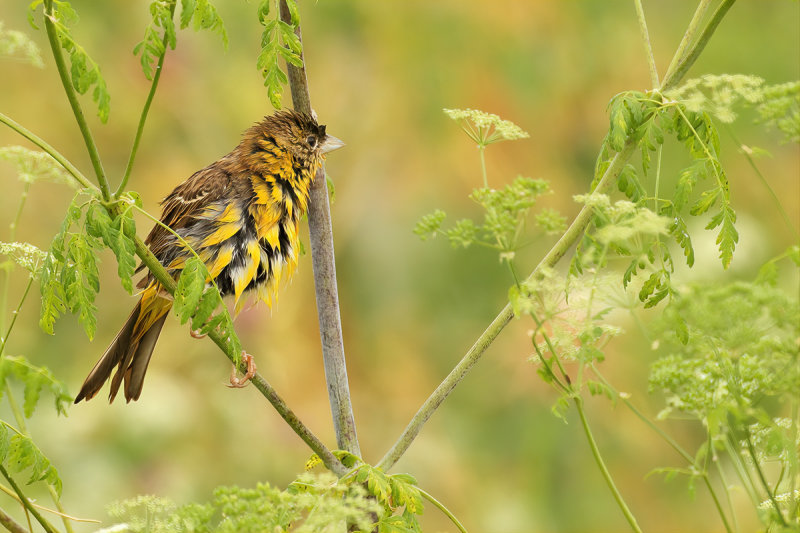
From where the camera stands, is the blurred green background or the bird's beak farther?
the blurred green background

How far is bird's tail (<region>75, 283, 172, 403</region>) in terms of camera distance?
293cm

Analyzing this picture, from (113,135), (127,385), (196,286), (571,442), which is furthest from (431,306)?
(196,286)

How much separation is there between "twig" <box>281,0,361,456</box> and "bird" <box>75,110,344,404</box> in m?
0.60

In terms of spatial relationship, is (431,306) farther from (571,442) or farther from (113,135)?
(113,135)

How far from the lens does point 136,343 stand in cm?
303

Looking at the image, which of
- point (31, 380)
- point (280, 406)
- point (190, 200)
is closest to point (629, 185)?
point (280, 406)

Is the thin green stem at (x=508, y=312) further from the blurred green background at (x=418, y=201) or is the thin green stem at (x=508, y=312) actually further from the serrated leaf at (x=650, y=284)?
the blurred green background at (x=418, y=201)

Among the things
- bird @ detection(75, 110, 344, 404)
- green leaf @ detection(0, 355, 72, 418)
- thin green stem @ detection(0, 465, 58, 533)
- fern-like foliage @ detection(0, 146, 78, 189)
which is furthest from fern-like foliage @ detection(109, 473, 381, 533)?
bird @ detection(75, 110, 344, 404)

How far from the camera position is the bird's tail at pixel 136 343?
9.61 ft

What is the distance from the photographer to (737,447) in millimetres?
1499

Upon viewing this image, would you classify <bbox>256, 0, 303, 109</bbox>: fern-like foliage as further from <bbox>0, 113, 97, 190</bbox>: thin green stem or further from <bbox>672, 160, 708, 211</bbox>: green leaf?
<bbox>672, 160, 708, 211</bbox>: green leaf

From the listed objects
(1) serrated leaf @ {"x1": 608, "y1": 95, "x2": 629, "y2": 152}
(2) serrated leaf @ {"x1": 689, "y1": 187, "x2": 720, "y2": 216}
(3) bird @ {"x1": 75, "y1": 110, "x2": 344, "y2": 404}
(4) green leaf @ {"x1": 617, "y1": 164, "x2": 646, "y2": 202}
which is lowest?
(2) serrated leaf @ {"x1": 689, "y1": 187, "x2": 720, "y2": 216}

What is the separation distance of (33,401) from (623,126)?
3.61ft

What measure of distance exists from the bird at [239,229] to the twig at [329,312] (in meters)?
0.60
